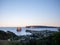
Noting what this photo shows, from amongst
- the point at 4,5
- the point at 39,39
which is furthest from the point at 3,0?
the point at 39,39

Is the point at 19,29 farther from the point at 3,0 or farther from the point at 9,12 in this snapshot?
the point at 3,0

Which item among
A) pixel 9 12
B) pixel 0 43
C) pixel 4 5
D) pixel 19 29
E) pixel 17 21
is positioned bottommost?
pixel 0 43

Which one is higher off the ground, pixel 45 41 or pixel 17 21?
pixel 17 21

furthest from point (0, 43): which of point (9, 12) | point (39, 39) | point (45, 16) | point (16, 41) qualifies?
point (45, 16)

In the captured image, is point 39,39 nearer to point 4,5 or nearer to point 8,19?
point 8,19

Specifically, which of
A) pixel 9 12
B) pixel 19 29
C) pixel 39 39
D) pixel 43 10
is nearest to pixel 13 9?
pixel 9 12

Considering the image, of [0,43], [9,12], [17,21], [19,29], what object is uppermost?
[9,12]

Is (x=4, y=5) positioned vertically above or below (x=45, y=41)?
above
